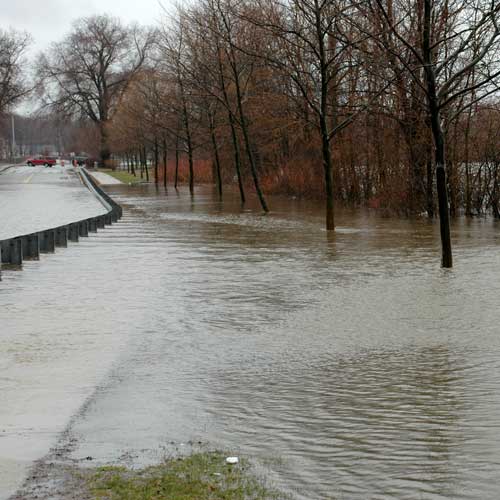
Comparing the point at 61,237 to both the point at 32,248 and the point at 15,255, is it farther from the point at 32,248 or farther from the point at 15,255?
the point at 15,255

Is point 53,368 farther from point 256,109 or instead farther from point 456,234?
point 256,109

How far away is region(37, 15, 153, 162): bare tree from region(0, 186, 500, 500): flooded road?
284 ft

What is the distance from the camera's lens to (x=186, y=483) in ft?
18.8

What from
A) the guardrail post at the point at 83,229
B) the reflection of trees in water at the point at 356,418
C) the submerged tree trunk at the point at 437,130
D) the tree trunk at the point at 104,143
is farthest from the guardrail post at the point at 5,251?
the tree trunk at the point at 104,143

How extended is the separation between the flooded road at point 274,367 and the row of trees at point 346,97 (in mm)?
4093

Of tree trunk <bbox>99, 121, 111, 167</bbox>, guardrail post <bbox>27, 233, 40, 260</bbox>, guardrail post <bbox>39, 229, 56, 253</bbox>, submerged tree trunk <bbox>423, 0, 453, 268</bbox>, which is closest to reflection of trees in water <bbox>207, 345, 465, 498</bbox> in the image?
submerged tree trunk <bbox>423, 0, 453, 268</bbox>

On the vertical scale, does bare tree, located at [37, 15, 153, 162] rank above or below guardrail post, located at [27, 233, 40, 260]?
above

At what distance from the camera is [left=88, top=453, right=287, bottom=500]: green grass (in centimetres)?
554

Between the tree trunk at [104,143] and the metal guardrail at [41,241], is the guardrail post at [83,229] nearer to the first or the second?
the metal guardrail at [41,241]

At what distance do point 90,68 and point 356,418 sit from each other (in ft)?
323

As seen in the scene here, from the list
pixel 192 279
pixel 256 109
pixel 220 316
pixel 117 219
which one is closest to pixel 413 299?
pixel 220 316

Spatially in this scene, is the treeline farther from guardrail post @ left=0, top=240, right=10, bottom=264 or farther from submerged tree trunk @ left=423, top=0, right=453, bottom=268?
guardrail post @ left=0, top=240, right=10, bottom=264

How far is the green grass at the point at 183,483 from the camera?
18.2 ft

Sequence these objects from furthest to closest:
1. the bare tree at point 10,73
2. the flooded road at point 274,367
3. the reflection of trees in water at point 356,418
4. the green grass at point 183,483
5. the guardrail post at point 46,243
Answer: the bare tree at point 10,73 → the guardrail post at point 46,243 → the flooded road at point 274,367 → the reflection of trees in water at point 356,418 → the green grass at point 183,483
